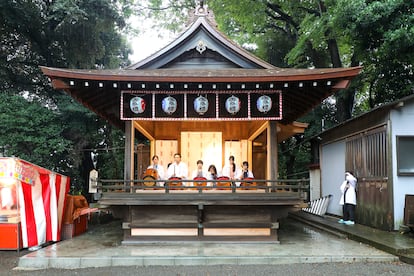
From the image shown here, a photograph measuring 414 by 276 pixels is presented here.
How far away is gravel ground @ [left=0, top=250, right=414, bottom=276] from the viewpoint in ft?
20.7

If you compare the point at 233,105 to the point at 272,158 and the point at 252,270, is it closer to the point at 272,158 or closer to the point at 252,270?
the point at 272,158

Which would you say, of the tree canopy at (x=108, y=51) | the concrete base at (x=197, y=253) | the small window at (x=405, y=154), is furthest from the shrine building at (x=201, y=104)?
the tree canopy at (x=108, y=51)

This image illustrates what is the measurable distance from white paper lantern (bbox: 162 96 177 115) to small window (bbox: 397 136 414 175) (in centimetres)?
615

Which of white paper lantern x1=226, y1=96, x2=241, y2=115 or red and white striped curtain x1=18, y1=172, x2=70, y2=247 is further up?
white paper lantern x1=226, y1=96, x2=241, y2=115

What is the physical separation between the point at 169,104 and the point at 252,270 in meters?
4.49

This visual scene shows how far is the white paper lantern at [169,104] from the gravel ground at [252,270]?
3.89 m

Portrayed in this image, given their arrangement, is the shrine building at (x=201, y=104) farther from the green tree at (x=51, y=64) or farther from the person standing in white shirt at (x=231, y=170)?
the green tree at (x=51, y=64)

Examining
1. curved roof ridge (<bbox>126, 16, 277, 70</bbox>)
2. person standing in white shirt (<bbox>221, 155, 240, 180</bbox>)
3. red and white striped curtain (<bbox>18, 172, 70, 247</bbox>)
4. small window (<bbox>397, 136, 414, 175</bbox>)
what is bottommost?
red and white striped curtain (<bbox>18, 172, 70, 247</bbox>)

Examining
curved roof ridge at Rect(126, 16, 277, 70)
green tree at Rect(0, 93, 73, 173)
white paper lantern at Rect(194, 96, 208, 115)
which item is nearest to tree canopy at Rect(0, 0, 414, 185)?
green tree at Rect(0, 93, 73, 173)

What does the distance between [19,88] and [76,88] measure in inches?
443

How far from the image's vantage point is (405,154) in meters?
9.67

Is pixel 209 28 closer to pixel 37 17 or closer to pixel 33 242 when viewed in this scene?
pixel 33 242

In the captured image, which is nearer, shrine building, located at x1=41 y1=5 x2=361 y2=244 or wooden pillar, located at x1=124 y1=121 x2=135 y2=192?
shrine building, located at x1=41 y1=5 x2=361 y2=244

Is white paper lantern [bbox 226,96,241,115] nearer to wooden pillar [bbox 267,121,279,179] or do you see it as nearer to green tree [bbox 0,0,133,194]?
wooden pillar [bbox 267,121,279,179]
